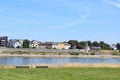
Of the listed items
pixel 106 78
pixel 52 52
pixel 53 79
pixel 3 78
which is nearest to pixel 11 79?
pixel 3 78

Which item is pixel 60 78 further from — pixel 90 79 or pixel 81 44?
pixel 81 44

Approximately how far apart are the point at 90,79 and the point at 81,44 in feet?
577

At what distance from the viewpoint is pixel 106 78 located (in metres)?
19.9

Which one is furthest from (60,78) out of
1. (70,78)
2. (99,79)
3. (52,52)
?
(52,52)

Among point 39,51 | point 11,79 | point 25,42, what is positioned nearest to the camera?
point 11,79

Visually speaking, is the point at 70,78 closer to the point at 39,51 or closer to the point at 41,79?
the point at 41,79

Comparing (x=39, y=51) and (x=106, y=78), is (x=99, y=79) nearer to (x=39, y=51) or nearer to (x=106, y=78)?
(x=106, y=78)

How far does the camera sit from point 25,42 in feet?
623

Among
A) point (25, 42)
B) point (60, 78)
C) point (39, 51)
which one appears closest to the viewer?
point (60, 78)

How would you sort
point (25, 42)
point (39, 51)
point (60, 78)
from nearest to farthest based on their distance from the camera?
A: point (60, 78)
point (39, 51)
point (25, 42)

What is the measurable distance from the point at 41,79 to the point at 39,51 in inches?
5597

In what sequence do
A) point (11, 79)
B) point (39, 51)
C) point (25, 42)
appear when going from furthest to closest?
point (25, 42) < point (39, 51) < point (11, 79)

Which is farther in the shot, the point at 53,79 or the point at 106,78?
the point at 106,78

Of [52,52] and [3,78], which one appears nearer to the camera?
[3,78]
